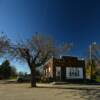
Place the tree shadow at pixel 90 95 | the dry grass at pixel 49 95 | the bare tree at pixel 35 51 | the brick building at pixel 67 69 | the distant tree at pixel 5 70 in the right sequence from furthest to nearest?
the distant tree at pixel 5 70, the brick building at pixel 67 69, the bare tree at pixel 35 51, the tree shadow at pixel 90 95, the dry grass at pixel 49 95

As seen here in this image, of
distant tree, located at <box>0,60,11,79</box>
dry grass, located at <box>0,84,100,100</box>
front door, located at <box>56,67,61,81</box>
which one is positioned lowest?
dry grass, located at <box>0,84,100,100</box>

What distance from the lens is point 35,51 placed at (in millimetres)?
35250

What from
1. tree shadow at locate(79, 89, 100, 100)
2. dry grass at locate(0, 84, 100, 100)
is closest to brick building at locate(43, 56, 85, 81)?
dry grass at locate(0, 84, 100, 100)

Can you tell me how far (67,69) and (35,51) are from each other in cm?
1762

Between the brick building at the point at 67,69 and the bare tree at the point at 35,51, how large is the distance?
15615mm

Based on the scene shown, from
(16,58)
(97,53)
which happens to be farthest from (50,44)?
(97,53)

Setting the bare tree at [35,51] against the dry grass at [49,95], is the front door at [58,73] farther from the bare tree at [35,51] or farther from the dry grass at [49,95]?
the dry grass at [49,95]

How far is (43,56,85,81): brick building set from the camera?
50.8 m

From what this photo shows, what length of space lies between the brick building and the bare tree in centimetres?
1562

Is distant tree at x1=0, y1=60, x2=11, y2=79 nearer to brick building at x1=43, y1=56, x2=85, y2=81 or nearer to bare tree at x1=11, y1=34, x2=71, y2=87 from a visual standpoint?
brick building at x1=43, y1=56, x2=85, y2=81

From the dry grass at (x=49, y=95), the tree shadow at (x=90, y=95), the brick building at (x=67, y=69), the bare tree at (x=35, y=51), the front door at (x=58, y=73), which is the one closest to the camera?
the dry grass at (x=49, y=95)

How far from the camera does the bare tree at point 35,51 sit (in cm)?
3438

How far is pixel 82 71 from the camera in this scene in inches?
2035

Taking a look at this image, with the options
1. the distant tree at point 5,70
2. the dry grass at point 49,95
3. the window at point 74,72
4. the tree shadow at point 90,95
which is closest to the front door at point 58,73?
the window at point 74,72
